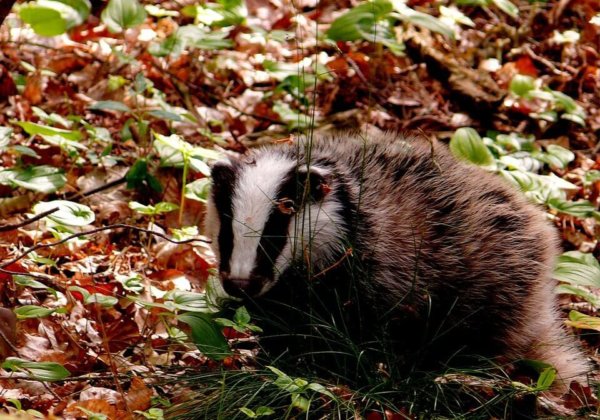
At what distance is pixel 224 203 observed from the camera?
13.3 ft

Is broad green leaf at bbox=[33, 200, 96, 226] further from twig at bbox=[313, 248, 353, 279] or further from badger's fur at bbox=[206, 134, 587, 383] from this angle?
twig at bbox=[313, 248, 353, 279]

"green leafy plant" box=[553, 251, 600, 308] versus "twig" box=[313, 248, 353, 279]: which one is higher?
"twig" box=[313, 248, 353, 279]

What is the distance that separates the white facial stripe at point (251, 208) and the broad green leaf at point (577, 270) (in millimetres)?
1532

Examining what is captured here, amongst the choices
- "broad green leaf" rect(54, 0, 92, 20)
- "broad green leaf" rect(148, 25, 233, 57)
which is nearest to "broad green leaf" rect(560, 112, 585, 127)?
"broad green leaf" rect(148, 25, 233, 57)

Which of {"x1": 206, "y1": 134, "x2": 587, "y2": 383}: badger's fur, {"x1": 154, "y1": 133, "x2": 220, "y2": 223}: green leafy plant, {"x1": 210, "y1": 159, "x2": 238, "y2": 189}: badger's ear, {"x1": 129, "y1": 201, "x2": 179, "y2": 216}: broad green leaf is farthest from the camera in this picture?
{"x1": 154, "y1": 133, "x2": 220, "y2": 223}: green leafy plant

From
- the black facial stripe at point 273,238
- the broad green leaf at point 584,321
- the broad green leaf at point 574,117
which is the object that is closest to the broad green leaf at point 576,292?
the broad green leaf at point 584,321

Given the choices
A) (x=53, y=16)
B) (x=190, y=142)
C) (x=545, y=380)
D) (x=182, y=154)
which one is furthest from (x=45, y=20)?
(x=545, y=380)

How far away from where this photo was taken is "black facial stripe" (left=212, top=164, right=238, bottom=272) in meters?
3.93

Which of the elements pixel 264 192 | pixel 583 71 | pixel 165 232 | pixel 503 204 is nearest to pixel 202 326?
pixel 264 192

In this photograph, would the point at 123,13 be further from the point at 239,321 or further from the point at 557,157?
the point at 557,157

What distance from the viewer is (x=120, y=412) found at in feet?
11.7

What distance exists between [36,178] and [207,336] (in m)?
1.99

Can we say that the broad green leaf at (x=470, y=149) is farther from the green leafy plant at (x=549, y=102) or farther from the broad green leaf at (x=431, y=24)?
the green leafy plant at (x=549, y=102)

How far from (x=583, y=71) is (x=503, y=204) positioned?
394 centimetres
